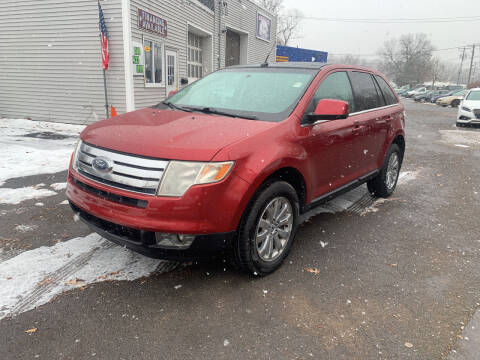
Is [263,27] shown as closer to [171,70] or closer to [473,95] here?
[171,70]

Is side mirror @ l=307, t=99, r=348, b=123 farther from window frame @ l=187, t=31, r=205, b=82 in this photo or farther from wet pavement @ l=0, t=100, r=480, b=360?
window frame @ l=187, t=31, r=205, b=82

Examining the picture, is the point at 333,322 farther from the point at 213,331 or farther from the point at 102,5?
the point at 102,5

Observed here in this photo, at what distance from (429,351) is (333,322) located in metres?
0.60

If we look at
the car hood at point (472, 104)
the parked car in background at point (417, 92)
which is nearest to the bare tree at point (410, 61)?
the parked car in background at point (417, 92)

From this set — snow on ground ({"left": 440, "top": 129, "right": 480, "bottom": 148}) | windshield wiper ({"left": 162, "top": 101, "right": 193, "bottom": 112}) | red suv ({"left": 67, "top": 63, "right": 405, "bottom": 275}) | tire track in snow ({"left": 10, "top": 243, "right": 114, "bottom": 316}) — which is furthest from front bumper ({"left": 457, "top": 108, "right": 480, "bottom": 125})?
tire track in snow ({"left": 10, "top": 243, "right": 114, "bottom": 316})

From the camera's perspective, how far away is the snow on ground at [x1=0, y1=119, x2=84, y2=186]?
5912mm

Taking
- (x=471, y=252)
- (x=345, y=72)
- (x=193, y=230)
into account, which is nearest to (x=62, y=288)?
(x=193, y=230)

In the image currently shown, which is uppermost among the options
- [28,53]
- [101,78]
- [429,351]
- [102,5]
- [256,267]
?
[102,5]

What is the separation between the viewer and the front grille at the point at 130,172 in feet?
7.83

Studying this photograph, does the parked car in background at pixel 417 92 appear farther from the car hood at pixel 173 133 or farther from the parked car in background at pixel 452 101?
the car hood at pixel 173 133

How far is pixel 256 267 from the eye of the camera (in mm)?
2840

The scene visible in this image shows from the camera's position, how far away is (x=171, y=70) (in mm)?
12656

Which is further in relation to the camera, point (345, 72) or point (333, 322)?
point (345, 72)

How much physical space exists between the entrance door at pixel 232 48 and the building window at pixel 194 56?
2.45m
